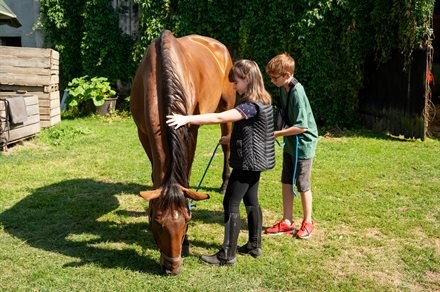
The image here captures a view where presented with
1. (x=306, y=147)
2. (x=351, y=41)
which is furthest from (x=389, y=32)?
(x=306, y=147)

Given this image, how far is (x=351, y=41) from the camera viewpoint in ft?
29.7

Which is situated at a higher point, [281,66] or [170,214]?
[281,66]

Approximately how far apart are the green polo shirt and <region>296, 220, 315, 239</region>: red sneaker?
62 centimetres

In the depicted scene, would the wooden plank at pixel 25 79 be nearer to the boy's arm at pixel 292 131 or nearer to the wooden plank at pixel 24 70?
the wooden plank at pixel 24 70

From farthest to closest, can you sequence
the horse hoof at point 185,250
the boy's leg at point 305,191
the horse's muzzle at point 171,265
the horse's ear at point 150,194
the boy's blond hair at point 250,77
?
the boy's leg at point 305,191 → the horse hoof at point 185,250 → the boy's blond hair at point 250,77 → the horse's muzzle at point 171,265 → the horse's ear at point 150,194

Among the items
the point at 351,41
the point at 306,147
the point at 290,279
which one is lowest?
the point at 290,279

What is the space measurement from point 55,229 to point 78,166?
2.34m

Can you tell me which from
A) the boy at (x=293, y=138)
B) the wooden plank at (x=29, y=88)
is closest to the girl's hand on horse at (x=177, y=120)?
the boy at (x=293, y=138)

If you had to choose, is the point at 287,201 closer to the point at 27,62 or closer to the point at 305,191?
the point at 305,191

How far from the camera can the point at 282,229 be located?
4.18 metres

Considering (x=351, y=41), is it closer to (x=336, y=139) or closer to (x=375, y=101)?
(x=375, y=101)

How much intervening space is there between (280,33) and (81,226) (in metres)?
6.67

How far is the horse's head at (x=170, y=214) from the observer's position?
2965 millimetres

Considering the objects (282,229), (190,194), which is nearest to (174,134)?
(190,194)
